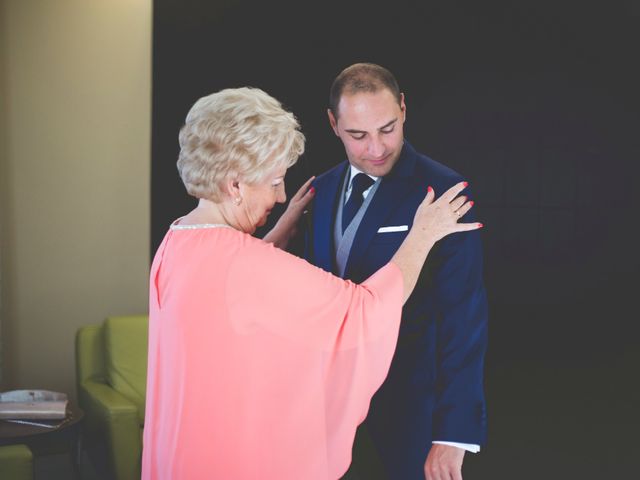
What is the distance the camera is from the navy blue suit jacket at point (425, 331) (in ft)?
5.57

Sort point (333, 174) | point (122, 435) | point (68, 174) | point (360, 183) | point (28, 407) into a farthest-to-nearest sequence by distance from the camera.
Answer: point (68, 174) → point (122, 435) → point (28, 407) → point (333, 174) → point (360, 183)

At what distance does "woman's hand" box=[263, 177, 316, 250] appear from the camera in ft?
6.73

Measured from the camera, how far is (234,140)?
4.71 ft

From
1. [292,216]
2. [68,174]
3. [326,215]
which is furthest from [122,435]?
[326,215]

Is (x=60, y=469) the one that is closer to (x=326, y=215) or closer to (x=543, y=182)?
(x=326, y=215)

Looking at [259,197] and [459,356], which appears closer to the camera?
[259,197]

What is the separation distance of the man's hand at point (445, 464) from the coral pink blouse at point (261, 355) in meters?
0.31

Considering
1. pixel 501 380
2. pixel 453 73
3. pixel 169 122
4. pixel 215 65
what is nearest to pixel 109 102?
pixel 169 122

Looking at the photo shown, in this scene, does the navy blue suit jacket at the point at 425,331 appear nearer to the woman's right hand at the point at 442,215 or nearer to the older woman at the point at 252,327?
the woman's right hand at the point at 442,215

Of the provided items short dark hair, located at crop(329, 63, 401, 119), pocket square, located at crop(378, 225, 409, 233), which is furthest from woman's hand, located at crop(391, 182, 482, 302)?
short dark hair, located at crop(329, 63, 401, 119)

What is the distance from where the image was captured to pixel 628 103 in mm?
2395

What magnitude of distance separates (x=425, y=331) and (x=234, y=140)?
0.69m

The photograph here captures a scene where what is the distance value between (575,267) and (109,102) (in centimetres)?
277

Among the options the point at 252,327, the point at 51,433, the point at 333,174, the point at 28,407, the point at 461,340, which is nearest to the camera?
the point at 252,327
